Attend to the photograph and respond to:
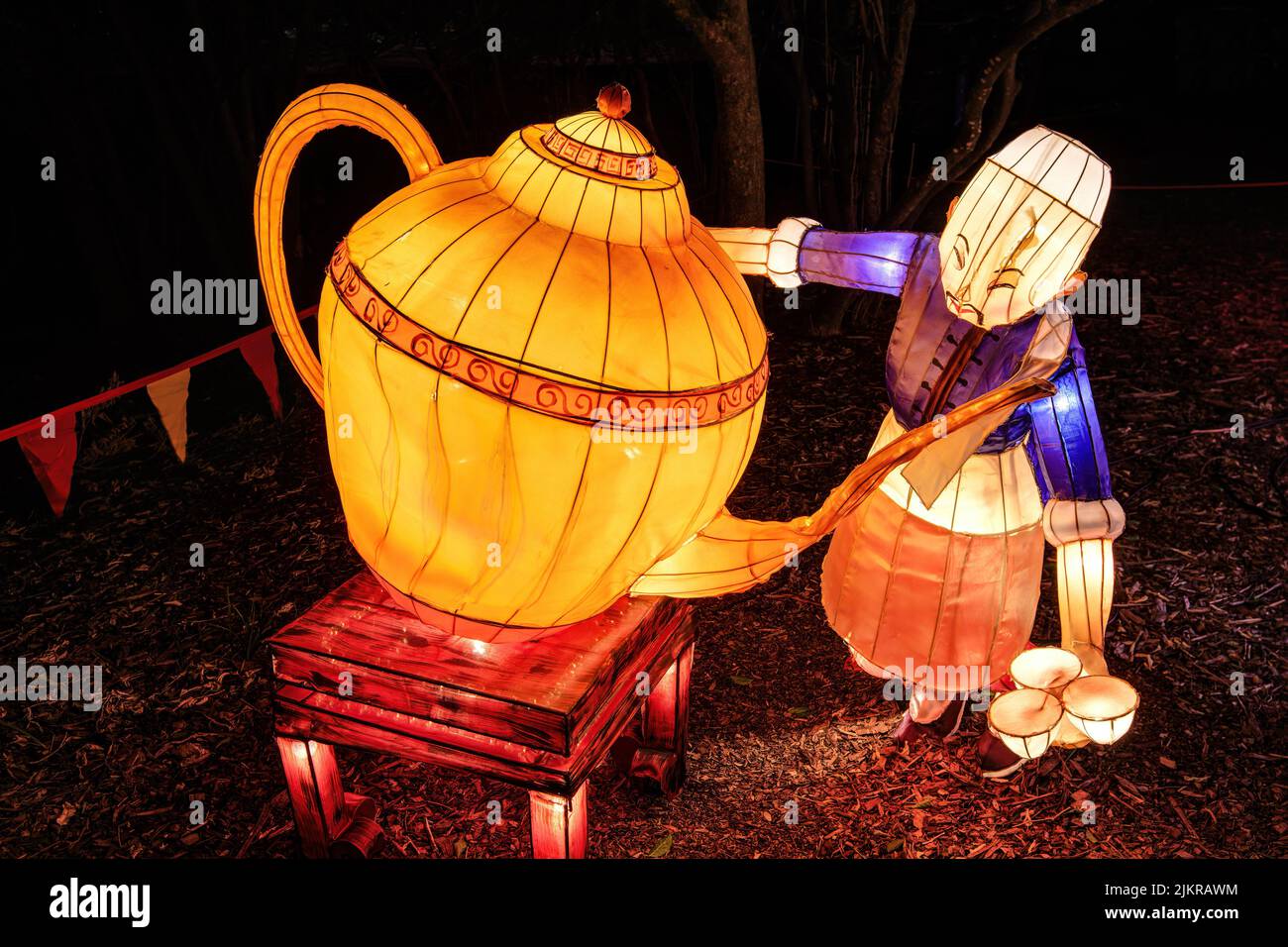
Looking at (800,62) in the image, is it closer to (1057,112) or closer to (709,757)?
(709,757)

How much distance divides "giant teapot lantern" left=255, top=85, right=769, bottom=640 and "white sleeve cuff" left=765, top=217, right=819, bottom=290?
54cm

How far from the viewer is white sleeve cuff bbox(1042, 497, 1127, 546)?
257 cm

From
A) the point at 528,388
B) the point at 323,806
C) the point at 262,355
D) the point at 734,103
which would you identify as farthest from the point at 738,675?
the point at 734,103

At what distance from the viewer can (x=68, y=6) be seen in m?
5.56

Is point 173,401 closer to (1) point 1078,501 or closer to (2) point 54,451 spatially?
(2) point 54,451

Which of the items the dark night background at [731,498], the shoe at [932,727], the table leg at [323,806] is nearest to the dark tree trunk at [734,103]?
the dark night background at [731,498]

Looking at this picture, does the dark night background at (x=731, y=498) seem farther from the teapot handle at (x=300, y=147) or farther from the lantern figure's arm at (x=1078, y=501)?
the teapot handle at (x=300, y=147)

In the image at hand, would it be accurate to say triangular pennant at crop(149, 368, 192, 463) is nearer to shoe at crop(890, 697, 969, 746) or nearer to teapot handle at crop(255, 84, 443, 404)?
teapot handle at crop(255, 84, 443, 404)

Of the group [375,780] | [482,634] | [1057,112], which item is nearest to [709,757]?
[375,780]

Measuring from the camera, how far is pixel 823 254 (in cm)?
278

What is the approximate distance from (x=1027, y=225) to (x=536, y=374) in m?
1.20

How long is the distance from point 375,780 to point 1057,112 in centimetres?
1068

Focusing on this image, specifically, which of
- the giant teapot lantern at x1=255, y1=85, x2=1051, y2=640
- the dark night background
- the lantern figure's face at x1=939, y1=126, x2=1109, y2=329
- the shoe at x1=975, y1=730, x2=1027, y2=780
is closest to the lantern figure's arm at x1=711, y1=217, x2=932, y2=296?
the lantern figure's face at x1=939, y1=126, x2=1109, y2=329

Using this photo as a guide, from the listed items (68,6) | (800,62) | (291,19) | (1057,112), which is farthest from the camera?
(1057,112)
